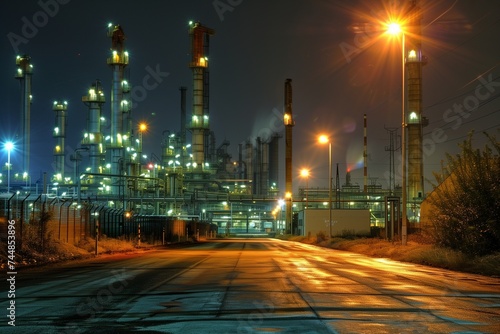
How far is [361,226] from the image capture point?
250 feet

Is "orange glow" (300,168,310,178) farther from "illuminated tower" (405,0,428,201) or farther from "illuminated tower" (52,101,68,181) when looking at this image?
"illuminated tower" (52,101,68,181)

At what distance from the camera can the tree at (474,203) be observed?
23266 mm

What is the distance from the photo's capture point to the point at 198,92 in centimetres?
8956

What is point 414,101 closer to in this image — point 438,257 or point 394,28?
point 394,28

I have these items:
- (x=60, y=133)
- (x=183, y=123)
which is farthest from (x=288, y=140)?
(x=60, y=133)

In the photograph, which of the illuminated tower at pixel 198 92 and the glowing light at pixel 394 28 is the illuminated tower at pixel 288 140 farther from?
the glowing light at pixel 394 28

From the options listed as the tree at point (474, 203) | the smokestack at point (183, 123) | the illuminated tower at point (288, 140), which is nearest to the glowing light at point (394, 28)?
the tree at point (474, 203)

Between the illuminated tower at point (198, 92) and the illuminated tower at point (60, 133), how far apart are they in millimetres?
27279

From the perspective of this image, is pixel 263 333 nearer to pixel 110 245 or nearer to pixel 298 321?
pixel 298 321

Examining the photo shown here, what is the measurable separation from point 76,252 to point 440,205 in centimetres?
1751

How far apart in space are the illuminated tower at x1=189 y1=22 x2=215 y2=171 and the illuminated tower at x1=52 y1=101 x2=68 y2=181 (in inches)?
1074

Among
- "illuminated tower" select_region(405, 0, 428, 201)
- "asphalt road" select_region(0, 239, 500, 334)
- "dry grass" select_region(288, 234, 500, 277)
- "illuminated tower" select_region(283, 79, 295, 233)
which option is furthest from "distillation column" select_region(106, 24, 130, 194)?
"asphalt road" select_region(0, 239, 500, 334)

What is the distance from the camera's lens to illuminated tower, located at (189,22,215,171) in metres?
89.4

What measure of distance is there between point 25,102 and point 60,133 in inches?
665
